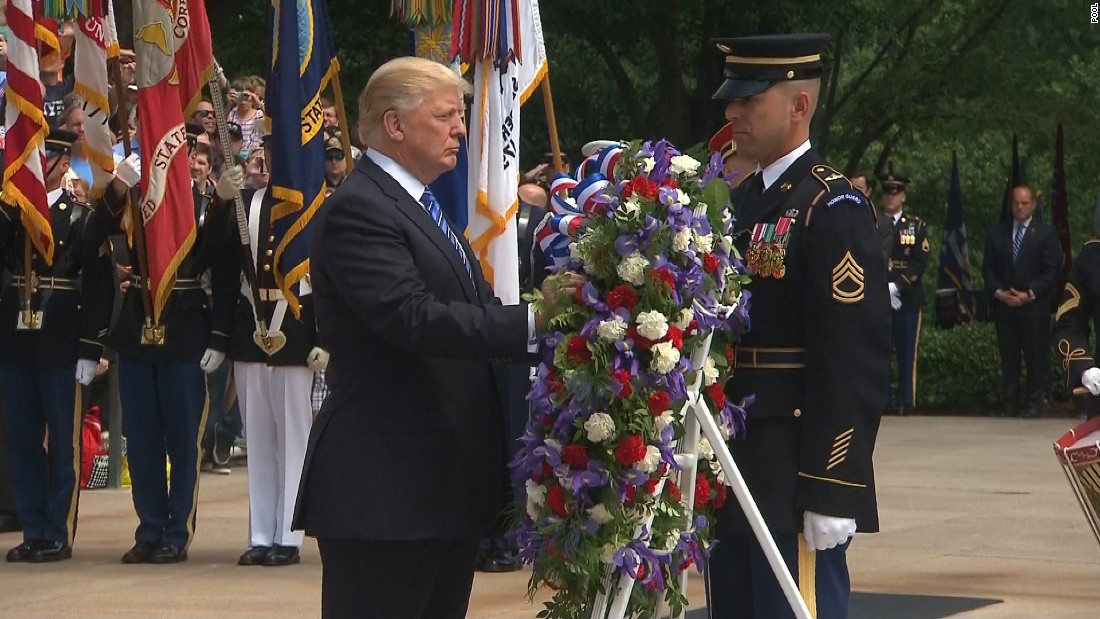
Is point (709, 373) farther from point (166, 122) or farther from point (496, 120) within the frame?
point (166, 122)

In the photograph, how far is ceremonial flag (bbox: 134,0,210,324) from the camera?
9680 millimetres

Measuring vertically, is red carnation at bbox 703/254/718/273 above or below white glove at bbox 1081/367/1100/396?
above

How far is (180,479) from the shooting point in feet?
32.0

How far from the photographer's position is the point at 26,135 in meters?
9.87

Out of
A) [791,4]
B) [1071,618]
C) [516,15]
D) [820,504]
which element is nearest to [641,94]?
[791,4]

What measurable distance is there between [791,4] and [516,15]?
10413mm

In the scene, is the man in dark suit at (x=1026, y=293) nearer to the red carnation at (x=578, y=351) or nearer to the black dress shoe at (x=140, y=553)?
the black dress shoe at (x=140, y=553)

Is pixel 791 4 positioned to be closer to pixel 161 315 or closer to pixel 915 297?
pixel 915 297

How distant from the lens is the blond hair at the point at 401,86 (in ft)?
15.6

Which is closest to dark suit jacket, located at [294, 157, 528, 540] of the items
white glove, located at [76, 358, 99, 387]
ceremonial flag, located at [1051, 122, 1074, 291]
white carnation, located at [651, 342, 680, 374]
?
white carnation, located at [651, 342, 680, 374]

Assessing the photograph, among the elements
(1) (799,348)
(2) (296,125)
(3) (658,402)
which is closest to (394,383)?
(3) (658,402)

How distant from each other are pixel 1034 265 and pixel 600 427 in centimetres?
1529

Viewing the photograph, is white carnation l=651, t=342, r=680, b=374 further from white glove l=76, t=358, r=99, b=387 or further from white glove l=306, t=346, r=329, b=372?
white glove l=76, t=358, r=99, b=387

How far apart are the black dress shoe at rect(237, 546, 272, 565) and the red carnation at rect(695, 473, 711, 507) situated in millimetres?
5168
